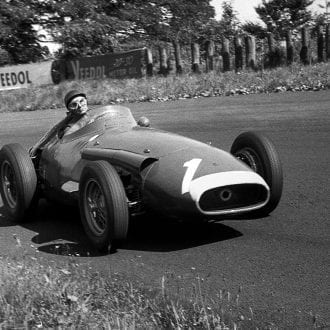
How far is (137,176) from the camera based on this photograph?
17.2ft

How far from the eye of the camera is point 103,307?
3.59m

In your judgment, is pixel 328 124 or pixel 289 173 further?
pixel 328 124

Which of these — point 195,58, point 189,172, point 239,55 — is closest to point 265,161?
point 189,172

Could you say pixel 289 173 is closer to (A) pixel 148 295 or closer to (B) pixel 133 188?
(B) pixel 133 188

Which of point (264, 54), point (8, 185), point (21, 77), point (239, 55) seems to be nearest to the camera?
point (8, 185)

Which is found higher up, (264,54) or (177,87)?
(264,54)

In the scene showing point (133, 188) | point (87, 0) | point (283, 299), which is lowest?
point (283, 299)

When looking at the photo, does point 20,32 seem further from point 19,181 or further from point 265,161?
point 265,161

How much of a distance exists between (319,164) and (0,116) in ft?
34.2

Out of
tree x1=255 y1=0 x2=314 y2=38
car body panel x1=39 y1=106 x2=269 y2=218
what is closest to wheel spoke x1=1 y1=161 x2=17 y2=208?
car body panel x1=39 y1=106 x2=269 y2=218

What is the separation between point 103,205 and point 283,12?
67188 millimetres

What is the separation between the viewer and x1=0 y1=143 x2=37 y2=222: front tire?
621cm

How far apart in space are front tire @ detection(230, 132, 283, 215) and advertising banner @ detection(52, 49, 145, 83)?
13435 mm

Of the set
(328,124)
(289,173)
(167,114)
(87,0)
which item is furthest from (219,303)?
(87,0)
